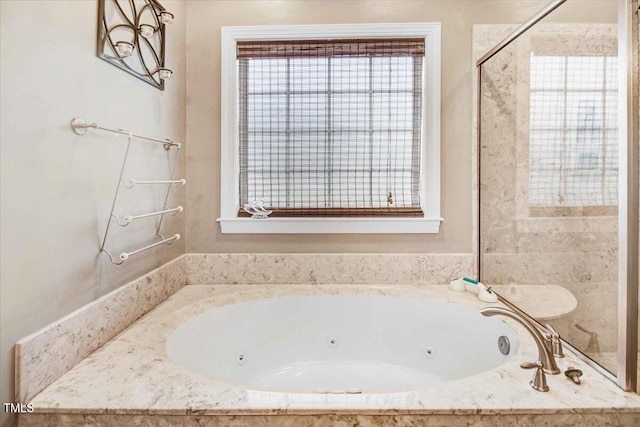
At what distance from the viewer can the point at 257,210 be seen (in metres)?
1.98

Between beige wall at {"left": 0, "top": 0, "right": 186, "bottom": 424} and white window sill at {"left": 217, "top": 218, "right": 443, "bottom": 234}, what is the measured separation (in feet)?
2.22

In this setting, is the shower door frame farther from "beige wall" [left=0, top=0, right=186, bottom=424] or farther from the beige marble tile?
"beige wall" [left=0, top=0, right=186, bottom=424]

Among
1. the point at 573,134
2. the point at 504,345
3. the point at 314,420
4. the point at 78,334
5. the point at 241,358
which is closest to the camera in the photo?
the point at 314,420

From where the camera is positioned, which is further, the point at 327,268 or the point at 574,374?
the point at 327,268

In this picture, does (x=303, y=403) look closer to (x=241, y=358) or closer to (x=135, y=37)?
(x=241, y=358)

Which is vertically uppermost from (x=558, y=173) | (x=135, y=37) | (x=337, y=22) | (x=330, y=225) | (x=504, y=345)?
(x=337, y=22)

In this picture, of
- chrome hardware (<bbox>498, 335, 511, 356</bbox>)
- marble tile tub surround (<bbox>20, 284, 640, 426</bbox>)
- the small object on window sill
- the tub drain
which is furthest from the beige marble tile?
the small object on window sill

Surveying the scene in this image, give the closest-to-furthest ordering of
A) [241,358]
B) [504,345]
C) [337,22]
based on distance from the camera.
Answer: [504,345] → [241,358] → [337,22]

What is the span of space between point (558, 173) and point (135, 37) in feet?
6.57

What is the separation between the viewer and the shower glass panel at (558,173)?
112cm

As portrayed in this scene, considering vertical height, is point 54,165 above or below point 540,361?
above

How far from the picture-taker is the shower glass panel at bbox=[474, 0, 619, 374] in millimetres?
1119

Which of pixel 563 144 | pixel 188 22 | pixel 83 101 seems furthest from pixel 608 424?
pixel 188 22

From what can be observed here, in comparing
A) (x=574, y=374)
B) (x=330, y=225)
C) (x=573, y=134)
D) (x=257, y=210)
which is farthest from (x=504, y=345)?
(x=257, y=210)
